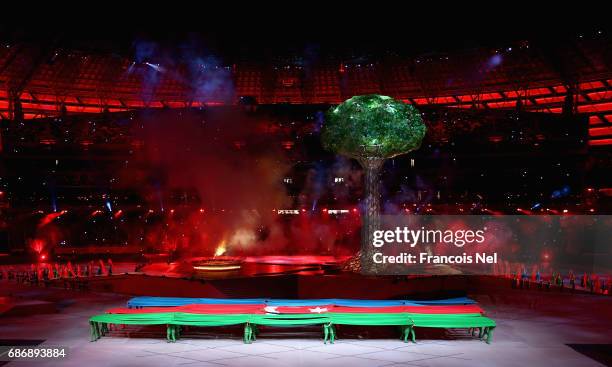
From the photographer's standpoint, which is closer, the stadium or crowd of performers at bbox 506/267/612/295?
the stadium

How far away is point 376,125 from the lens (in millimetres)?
13719

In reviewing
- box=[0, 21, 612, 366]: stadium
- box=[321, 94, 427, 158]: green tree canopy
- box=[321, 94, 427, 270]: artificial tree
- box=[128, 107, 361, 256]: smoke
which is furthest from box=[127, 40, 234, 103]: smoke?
box=[321, 94, 427, 158]: green tree canopy

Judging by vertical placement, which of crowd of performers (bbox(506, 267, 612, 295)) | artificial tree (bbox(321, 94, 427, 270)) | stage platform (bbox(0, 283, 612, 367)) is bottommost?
stage platform (bbox(0, 283, 612, 367))

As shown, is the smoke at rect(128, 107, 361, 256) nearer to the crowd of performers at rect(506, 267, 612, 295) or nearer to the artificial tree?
the crowd of performers at rect(506, 267, 612, 295)

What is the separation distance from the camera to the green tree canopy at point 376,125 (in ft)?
45.0

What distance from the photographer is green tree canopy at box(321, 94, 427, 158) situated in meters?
13.7

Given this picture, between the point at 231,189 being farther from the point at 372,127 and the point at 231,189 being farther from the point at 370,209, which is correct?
the point at 372,127

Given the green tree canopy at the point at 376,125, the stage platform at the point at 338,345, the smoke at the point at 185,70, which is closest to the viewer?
the stage platform at the point at 338,345

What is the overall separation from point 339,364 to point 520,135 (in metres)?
18.6

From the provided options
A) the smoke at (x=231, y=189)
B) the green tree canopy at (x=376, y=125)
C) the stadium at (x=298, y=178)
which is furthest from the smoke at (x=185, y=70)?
the green tree canopy at (x=376, y=125)

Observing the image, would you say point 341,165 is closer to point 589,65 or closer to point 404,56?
point 404,56

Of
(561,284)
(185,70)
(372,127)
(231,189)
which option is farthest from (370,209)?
(185,70)

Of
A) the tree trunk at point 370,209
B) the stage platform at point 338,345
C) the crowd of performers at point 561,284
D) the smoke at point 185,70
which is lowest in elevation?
the stage platform at point 338,345

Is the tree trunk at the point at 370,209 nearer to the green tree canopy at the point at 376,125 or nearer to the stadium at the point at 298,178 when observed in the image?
the stadium at the point at 298,178
